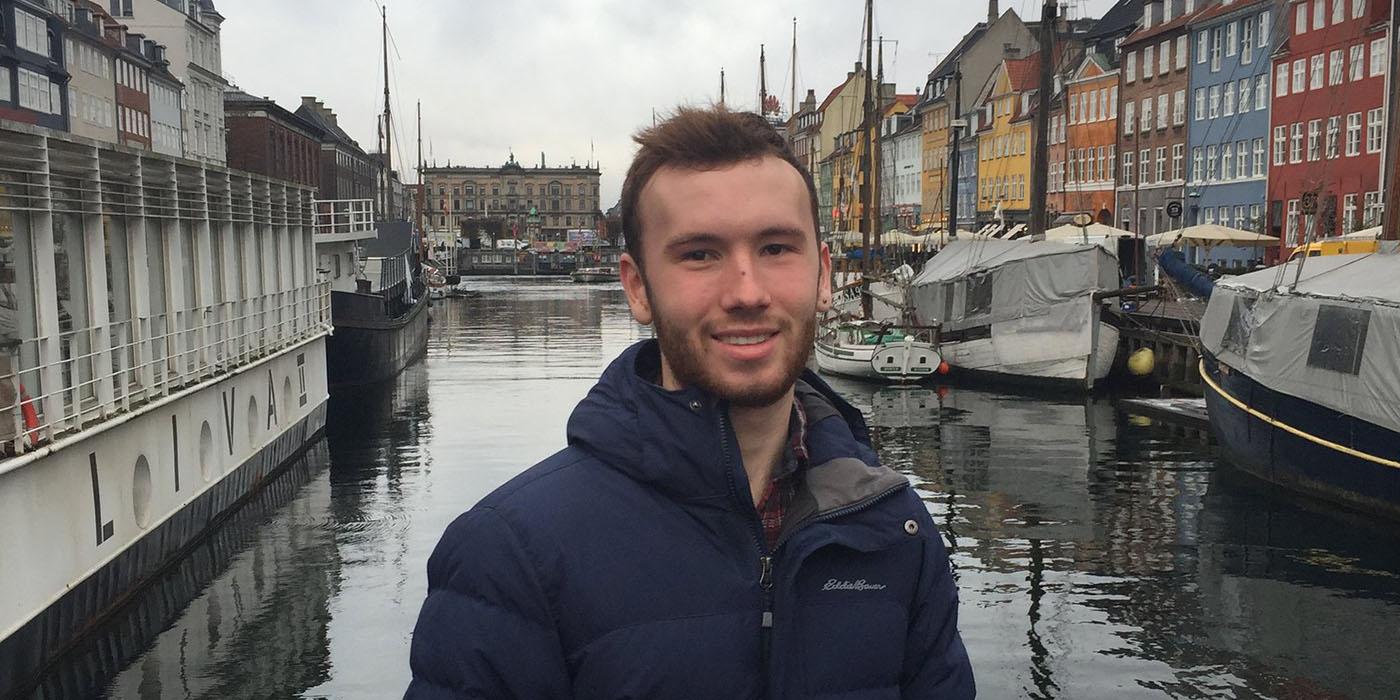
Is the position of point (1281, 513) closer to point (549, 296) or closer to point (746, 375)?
point (746, 375)

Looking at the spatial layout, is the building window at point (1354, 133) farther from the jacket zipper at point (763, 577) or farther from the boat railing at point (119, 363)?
the jacket zipper at point (763, 577)

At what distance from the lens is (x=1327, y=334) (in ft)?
64.6

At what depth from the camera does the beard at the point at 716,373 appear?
2652 mm

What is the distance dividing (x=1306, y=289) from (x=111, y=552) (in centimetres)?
1705

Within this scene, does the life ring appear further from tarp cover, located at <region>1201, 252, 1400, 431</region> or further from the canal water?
tarp cover, located at <region>1201, 252, 1400, 431</region>

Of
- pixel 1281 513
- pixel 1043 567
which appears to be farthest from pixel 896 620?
pixel 1281 513

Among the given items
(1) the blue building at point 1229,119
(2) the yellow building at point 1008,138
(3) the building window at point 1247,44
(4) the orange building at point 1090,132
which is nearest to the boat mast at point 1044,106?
(1) the blue building at point 1229,119

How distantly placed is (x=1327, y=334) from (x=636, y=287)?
19106 mm

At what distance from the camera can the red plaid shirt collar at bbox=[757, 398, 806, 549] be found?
2850 millimetres

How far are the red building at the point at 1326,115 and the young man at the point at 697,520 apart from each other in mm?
47154

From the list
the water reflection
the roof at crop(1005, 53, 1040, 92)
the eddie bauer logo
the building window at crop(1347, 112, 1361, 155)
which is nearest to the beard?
the eddie bauer logo

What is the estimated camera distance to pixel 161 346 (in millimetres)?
18125

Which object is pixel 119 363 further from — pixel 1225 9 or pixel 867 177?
pixel 1225 9

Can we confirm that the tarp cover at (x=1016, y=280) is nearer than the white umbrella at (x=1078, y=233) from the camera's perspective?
Yes
